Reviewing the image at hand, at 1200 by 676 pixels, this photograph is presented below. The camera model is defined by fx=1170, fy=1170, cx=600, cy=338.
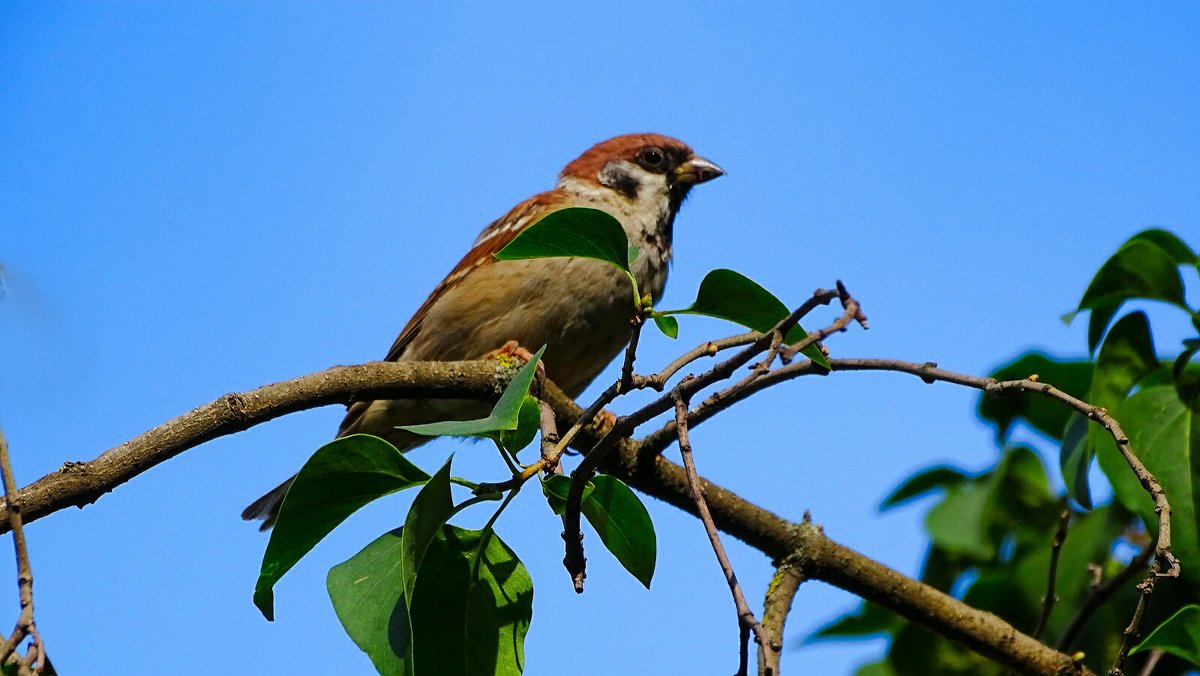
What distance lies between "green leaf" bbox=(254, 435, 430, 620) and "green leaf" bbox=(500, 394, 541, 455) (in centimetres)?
16

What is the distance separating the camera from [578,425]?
1.74 m

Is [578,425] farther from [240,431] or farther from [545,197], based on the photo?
[545,197]

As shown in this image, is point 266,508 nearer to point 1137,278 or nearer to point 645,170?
point 645,170

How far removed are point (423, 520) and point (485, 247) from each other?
335 centimetres

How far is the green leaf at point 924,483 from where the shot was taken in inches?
157

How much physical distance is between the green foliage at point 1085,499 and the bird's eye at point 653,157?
1.88 metres

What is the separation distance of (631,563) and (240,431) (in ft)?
2.85

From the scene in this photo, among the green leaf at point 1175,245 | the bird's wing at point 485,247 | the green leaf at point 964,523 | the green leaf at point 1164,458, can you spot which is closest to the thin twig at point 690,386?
the green leaf at point 1164,458

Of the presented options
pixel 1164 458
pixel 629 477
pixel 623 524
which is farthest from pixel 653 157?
pixel 623 524

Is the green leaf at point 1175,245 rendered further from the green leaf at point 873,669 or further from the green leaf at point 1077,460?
the green leaf at point 873,669

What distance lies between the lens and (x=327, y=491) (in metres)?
1.74

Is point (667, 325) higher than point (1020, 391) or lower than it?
higher

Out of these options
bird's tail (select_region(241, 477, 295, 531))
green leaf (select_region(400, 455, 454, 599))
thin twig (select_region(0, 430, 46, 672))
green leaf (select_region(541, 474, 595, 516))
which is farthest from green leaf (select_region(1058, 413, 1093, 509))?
bird's tail (select_region(241, 477, 295, 531))

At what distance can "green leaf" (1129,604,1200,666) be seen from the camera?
6.75ft
